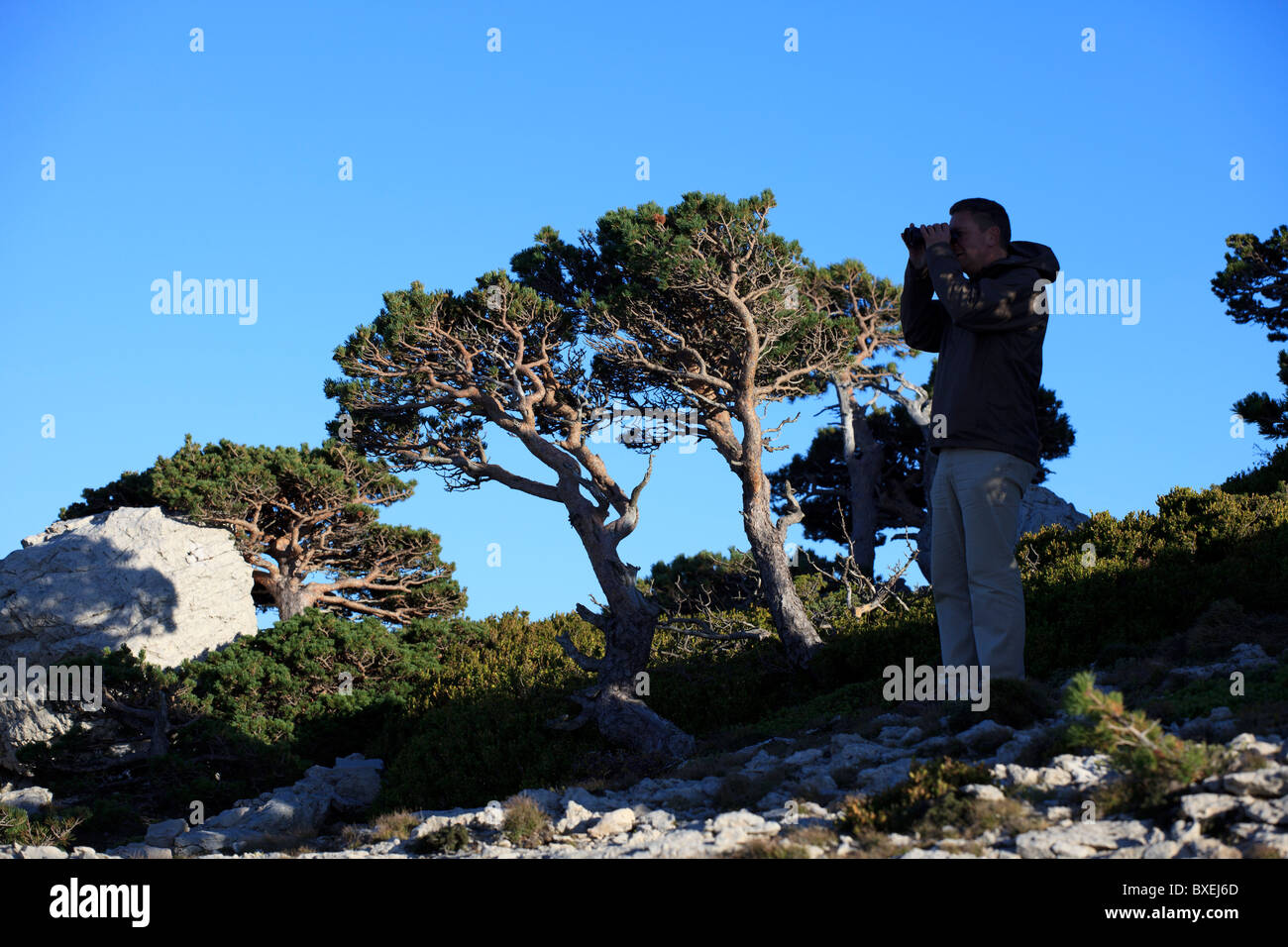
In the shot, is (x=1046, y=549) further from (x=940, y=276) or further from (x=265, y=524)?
(x=265, y=524)

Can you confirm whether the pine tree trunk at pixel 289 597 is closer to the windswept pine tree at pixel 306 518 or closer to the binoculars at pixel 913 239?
the windswept pine tree at pixel 306 518

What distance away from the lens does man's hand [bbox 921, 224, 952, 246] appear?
A: 6.77 metres

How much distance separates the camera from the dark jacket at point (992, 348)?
21.6 ft

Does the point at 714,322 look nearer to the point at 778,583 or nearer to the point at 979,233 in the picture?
the point at 778,583

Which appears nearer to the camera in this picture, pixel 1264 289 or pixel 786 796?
pixel 786 796

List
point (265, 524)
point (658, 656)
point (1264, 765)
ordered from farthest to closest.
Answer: point (265, 524) < point (658, 656) < point (1264, 765)

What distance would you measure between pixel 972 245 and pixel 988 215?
0.78ft

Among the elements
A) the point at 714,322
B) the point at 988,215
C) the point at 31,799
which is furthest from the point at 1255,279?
the point at 31,799

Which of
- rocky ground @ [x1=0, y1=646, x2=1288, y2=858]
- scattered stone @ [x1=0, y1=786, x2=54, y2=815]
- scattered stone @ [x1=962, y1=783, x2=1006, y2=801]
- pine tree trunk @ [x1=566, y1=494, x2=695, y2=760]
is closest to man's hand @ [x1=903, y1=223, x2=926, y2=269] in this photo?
rocky ground @ [x1=0, y1=646, x2=1288, y2=858]

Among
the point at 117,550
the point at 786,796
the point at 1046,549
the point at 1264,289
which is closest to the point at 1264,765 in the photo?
the point at 786,796

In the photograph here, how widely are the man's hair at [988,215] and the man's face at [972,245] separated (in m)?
0.03

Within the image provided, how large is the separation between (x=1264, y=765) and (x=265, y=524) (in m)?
18.0

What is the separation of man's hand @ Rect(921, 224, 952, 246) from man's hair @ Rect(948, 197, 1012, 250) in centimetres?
32

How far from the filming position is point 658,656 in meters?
15.0
